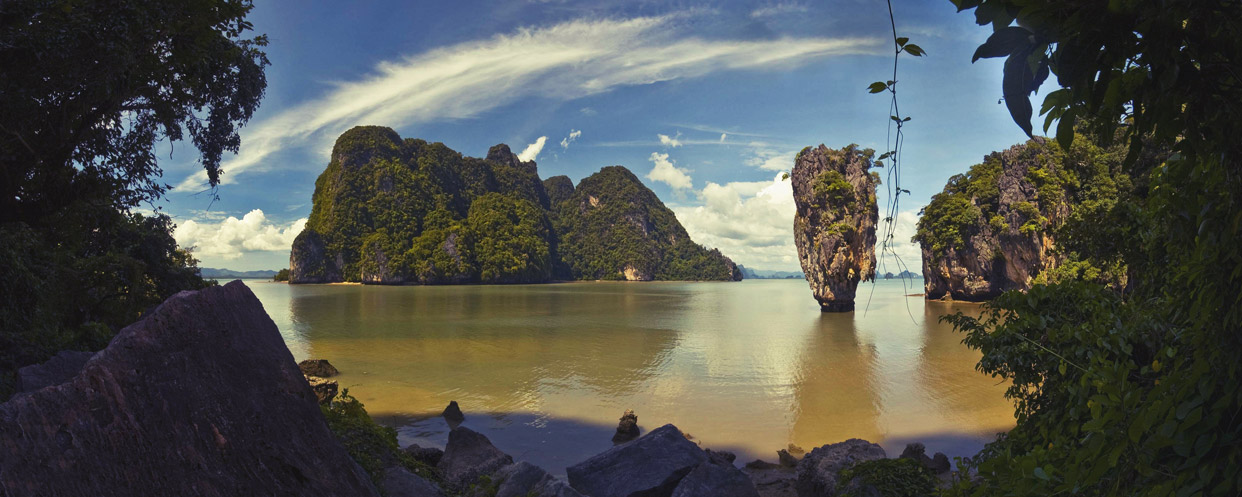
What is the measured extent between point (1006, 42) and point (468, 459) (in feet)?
26.7

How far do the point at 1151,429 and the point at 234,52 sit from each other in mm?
10832

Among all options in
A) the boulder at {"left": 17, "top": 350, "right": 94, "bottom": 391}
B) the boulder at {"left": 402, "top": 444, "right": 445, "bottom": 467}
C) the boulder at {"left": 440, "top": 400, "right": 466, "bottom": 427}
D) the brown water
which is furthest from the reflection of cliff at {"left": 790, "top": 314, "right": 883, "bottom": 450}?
the boulder at {"left": 17, "top": 350, "right": 94, "bottom": 391}

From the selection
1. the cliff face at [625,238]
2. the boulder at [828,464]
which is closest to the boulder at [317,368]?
the boulder at [828,464]

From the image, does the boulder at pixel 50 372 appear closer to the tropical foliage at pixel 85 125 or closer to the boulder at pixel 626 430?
the tropical foliage at pixel 85 125

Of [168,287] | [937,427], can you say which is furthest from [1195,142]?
[168,287]

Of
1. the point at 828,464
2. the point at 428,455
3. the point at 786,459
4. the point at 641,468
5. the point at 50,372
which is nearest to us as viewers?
the point at 50,372

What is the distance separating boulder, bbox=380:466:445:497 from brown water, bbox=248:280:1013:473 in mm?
3727

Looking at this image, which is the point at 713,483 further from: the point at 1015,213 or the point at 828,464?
the point at 1015,213

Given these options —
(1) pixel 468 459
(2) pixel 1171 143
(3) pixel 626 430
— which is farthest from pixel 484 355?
(2) pixel 1171 143

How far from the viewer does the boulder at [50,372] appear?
4.07 metres

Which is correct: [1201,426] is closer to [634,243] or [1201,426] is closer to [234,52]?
[234,52]

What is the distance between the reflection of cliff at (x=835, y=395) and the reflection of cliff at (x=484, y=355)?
4.42 metres

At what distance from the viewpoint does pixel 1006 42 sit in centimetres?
106

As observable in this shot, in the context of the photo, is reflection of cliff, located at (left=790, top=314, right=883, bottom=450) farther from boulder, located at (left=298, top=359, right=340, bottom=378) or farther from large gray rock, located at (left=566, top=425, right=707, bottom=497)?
boulder, located at (left=298, top=359, right=340, bottom=378)
